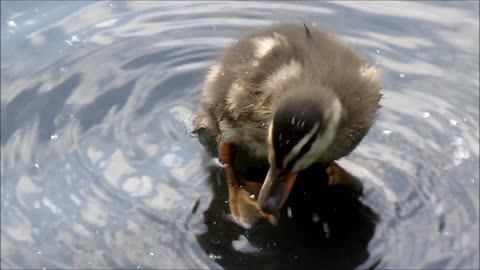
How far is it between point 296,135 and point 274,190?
0.37m

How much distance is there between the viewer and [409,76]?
4.78 m

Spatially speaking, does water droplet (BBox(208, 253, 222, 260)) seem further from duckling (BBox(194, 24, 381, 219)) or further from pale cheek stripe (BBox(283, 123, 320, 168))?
pale cheek stripe (BBox(283, 123, 320, 168))

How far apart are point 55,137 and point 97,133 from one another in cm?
20

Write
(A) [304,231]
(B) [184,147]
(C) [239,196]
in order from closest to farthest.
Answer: (A) [304,231]
(C) [239,196]
(B) [184,147]

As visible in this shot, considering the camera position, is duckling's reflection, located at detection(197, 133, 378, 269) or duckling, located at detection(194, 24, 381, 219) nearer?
duckling, located at detection(194, 24, 381, 219)

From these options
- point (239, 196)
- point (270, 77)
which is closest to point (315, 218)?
point (239, 196)

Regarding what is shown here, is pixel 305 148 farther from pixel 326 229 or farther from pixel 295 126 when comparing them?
pixel 326 229

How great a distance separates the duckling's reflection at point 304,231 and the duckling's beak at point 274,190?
1.04 feet

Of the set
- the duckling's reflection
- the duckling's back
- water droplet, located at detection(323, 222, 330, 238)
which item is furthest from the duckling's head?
water droplet, located at detection(323, 222, 330, 238)

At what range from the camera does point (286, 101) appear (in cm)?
324

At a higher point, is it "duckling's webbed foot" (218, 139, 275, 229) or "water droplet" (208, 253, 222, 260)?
"duckling's webbed foot" (218, 139, 275, 229)

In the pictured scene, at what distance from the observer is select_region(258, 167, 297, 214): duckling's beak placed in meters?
3.46

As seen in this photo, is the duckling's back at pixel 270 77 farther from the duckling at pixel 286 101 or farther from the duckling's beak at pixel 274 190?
the duckling's beak at pixel 274 190

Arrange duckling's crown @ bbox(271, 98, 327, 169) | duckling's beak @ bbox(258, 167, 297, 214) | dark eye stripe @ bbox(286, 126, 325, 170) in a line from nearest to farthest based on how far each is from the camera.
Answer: duckling's crown @ bbox(271, 98, 327, 169)
dark eye stripe @ bbox(286, 126, 325, 170)
duckling's beak @ bbox(258, 167, 297, 214)
